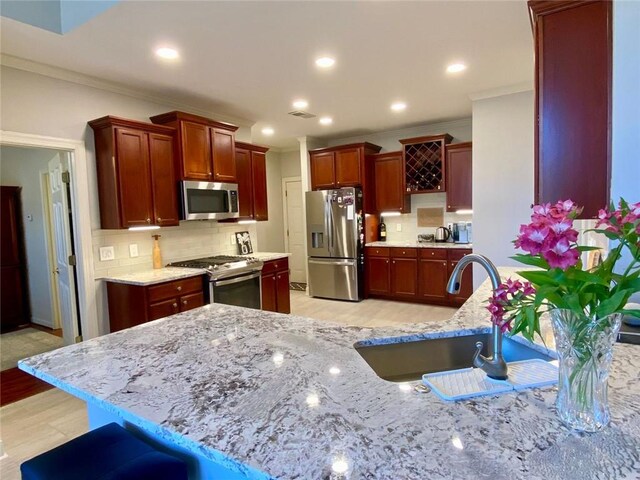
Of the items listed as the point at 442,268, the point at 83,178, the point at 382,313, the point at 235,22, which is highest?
the point at 235,22

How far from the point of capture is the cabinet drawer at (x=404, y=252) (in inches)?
213

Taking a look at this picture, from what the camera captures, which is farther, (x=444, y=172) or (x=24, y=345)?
(x=444, y=172)

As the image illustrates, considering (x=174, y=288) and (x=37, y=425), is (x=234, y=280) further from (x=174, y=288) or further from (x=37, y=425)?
(x=37, y=425)

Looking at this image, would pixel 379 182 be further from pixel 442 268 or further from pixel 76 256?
pixel 76 256

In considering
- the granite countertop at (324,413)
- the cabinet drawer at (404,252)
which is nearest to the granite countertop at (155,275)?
the granite countertop at (324,413)

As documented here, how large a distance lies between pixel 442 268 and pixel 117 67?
4.37 m

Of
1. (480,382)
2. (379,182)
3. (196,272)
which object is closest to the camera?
(480,382)

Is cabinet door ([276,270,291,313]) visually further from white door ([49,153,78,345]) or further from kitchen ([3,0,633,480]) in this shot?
white door ([49,153,78,345])

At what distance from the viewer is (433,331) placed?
61.7 inches

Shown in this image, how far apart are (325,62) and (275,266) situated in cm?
244

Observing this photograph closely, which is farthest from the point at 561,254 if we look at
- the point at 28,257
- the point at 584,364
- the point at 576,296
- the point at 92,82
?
the point at 28,257

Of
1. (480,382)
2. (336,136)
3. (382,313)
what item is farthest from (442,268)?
(480,382)

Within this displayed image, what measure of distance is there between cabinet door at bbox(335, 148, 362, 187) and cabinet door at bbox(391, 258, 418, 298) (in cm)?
137

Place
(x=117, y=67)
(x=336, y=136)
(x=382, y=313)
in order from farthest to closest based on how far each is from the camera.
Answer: (x=336, y=136) → (x=382, y=313) → (x=117, y=67)
